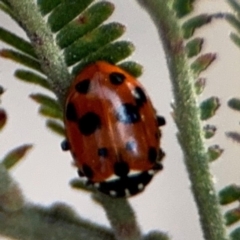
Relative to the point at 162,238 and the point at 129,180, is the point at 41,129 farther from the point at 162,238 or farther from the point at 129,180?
the point at 162,238

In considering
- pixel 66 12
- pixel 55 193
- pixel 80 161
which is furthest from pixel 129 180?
pixel 55 193

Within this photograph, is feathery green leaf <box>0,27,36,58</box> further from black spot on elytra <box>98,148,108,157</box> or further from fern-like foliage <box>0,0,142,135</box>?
black spot on elytra <box>98,148,108,157</box>

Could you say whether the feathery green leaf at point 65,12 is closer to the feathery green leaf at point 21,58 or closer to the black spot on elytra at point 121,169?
the feathery green leaf at point 21,58

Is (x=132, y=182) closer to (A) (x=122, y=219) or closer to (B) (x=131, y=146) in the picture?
(B) (x=131, y=146)

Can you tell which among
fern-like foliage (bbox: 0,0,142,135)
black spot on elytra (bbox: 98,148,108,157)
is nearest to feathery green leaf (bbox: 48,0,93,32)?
fern-like foliage (bbox: 0,0,142,135)

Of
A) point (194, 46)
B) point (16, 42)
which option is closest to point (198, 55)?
point (194, 46)
